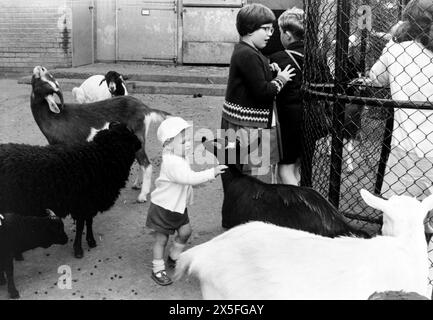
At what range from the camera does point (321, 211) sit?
3.56 m

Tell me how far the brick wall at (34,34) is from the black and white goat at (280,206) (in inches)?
325

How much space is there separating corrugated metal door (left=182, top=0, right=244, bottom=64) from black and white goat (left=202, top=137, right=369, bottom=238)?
7.94 metres

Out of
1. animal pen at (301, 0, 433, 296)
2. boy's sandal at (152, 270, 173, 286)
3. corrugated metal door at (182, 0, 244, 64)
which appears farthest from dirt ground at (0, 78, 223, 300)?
corrugated metal door at (182, 0, 244, 64)

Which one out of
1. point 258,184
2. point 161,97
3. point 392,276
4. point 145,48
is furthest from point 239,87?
point 145,48

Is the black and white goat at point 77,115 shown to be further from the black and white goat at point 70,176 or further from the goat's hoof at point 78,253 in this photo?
the goat's hoof at point 78,253

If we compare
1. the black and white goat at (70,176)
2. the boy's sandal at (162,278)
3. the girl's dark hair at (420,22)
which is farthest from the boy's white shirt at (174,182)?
the girl's dark hair at (420,22)

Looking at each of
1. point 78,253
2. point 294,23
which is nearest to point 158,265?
point 78,253

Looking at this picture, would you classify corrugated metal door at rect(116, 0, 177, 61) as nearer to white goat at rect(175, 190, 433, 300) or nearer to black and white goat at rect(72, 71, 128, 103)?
black and white goat at rect(72, 71, 128, 103)

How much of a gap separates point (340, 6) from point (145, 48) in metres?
8.44

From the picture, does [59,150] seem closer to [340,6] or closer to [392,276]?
[340,6]

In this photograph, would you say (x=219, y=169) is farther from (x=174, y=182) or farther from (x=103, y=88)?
(x=103, y=88)

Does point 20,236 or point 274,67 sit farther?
point 274,67

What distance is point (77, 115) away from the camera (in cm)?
512

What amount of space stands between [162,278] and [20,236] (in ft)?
3.08
